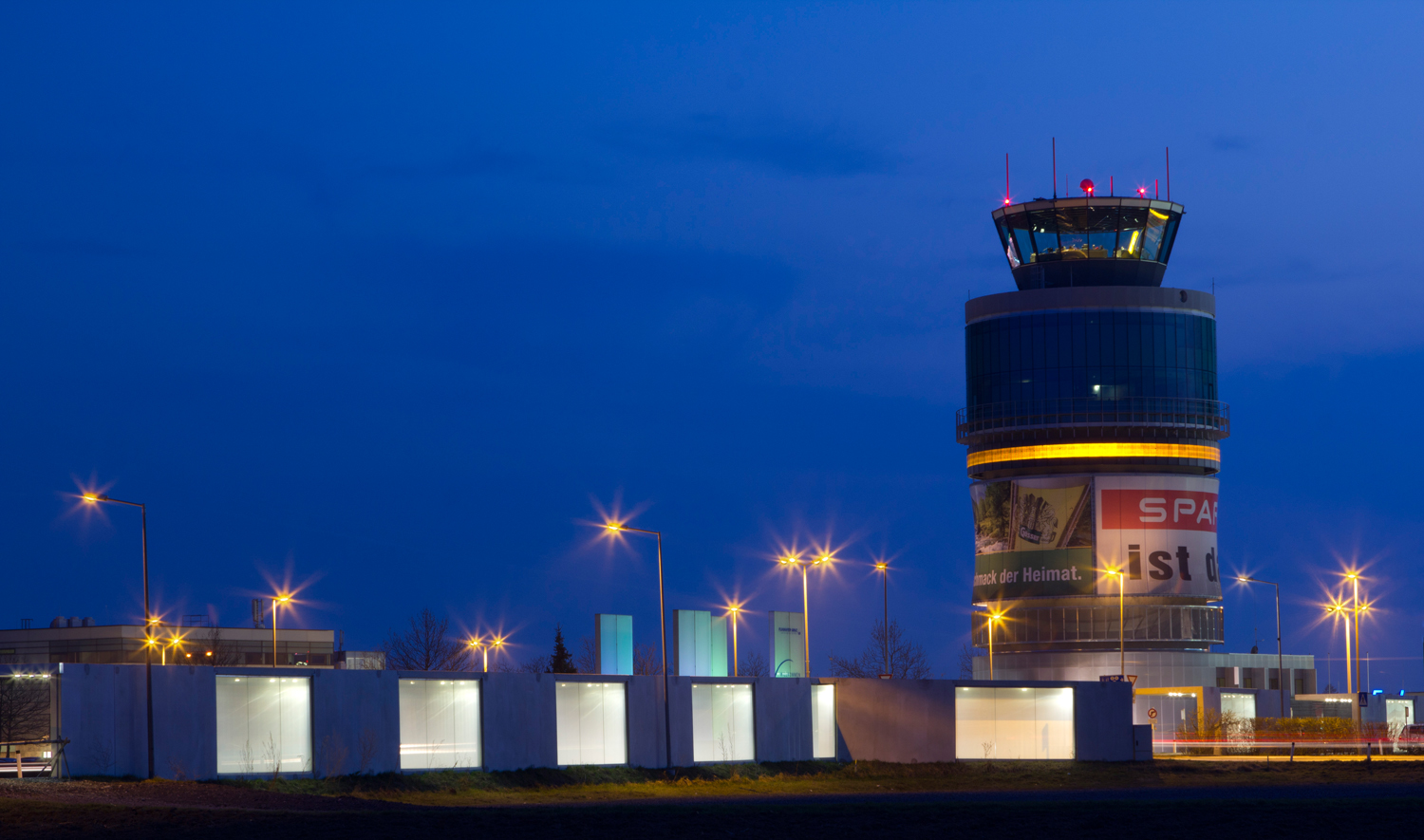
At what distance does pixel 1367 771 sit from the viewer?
6719cm

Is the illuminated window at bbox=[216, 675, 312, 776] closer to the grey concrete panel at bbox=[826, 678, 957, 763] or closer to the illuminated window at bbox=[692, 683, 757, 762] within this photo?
the illuminated window at bbox=[692, 683, 757, 762]

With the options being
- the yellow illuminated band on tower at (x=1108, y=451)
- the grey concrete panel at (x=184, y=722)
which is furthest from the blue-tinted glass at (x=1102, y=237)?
the grey concrete panel at (x=184, y=722)

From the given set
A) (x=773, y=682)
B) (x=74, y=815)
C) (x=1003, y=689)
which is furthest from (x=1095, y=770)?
(x=74, y=815)

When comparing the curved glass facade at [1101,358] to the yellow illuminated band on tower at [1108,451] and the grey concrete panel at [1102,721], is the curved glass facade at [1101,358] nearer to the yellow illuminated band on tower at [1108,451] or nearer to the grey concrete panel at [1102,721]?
the yellow illuminated band on tower at [1108,451]

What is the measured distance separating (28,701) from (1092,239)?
293 feet

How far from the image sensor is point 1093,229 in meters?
121

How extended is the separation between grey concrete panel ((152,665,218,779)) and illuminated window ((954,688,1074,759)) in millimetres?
34432

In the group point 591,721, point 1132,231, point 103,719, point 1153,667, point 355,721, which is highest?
point 1132,231

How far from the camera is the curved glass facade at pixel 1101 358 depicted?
117 meters

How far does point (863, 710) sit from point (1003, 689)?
22.5 feet

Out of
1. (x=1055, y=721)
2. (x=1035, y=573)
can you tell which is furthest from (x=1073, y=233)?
(x=1055, y=721)

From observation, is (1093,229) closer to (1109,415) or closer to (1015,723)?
(1109,415)

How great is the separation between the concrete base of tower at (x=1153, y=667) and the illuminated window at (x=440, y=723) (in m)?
67.5

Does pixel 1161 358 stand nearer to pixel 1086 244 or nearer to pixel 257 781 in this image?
pixel 1086 244
